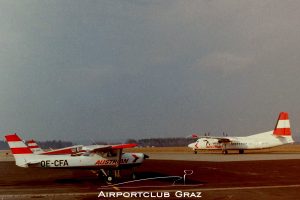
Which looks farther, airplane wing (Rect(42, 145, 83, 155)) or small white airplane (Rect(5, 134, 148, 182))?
airplane wing (Rect(42, 145, 83, 155))

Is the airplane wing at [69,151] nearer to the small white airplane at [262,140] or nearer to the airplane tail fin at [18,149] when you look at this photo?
the airplane tail fin at [18,149]

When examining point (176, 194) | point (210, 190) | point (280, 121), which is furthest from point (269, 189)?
point (280, 121)

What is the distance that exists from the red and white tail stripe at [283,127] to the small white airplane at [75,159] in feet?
132

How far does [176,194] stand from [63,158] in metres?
10.0

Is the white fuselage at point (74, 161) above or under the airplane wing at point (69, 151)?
under

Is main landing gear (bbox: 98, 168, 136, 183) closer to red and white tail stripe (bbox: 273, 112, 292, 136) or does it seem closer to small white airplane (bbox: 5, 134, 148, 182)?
small white airplane (bbox: 5, 134, 148, 182)

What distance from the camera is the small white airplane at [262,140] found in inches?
2354

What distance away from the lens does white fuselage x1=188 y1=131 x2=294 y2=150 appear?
196 feet

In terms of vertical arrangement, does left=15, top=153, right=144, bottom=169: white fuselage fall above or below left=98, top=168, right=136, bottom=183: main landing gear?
above

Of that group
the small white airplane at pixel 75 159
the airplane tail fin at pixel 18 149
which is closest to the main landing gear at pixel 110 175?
the small white airplane at pixel 75 159

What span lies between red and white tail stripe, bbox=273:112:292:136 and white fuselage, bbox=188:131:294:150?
0.66m

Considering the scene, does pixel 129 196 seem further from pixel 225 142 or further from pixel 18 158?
pixel 225 142

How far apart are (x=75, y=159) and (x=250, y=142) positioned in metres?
43.1

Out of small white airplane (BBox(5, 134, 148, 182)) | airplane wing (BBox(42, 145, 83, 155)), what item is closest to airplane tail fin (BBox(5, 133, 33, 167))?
small white airplane (BBox(5, 134, 148, 182))
